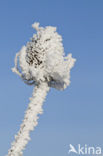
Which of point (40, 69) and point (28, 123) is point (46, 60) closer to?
point (40, 69)

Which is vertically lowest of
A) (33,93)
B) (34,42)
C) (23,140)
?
(23,140)

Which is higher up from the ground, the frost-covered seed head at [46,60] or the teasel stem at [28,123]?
the frost-covered seed head at [46,60]

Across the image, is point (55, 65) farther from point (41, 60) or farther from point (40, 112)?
point (40, 112)

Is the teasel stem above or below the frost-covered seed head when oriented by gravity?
below

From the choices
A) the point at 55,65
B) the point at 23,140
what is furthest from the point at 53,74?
the point at 23,140

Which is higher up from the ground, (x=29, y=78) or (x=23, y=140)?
(x=29, y=78)

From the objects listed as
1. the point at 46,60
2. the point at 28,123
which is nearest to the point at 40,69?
the point at 46,60
